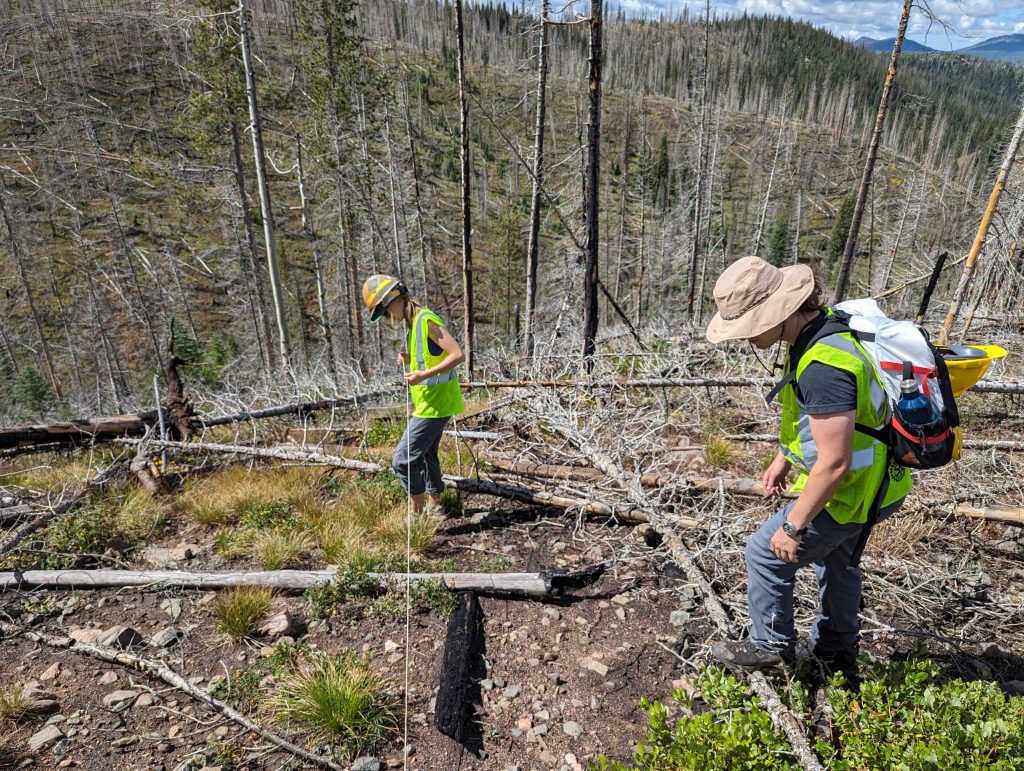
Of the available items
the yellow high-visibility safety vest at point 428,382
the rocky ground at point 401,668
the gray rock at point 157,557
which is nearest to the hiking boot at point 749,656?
the rocky ground at point 401,668

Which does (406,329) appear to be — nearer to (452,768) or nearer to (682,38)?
(452,768)

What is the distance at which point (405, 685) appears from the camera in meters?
3.21

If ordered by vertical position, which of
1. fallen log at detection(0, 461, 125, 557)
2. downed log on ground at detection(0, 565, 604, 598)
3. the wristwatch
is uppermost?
the wristwatch

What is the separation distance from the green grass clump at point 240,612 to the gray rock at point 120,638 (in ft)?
A: 1.61

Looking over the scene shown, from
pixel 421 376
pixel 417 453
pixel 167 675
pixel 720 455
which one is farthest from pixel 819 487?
pixel 167 675

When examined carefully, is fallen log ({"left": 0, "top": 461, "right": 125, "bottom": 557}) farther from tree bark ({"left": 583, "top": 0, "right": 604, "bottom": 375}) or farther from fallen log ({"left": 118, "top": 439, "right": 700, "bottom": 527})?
tree bark ({"left": 583, "top": 0, "right": 604, "bottom": 375})

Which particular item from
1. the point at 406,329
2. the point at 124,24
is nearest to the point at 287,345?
the point at 406,329

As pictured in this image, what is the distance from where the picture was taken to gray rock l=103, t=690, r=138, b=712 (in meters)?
3.16

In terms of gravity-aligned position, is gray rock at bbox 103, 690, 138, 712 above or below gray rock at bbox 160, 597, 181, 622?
above

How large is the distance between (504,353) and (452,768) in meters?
5.98

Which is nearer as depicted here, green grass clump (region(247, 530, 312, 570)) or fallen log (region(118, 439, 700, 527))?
green grass clump (region(247, 530, 312, 570))

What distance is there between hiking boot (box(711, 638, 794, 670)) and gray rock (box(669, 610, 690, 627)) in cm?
72

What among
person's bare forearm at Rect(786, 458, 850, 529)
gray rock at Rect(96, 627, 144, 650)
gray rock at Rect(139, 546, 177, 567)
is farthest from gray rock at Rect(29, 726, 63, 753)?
person's bare forearm at Rect(786, 458, 850, 529)

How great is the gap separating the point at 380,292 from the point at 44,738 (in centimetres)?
343
